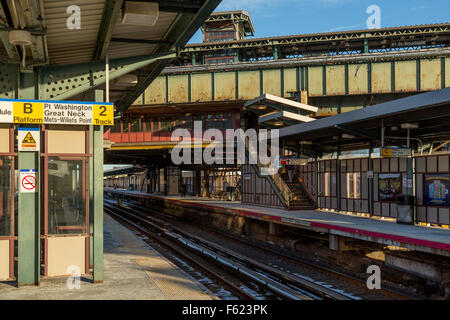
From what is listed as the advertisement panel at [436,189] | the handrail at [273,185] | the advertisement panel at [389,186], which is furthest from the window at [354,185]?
the handrail at [273,185]

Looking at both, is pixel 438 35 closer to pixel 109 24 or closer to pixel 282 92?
pixel 282 92

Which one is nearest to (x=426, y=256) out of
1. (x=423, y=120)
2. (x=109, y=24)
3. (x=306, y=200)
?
(x=423, y=120)

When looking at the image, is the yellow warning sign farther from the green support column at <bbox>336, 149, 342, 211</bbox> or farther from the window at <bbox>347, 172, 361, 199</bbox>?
the green support column at <bbox>336, 149, 342, 211</bbox>

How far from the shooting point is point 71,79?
9.66m

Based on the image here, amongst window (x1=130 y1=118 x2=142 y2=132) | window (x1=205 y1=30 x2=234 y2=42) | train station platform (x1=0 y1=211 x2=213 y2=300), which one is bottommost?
train station platform (x1=0 y1=211 x2=213 y2=300)

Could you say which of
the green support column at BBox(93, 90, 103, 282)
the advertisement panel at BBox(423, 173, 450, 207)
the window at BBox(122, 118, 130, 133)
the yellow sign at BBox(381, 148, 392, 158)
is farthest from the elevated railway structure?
the window at BBox(122, 118, 130, 133)

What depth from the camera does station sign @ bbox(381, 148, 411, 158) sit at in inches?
578

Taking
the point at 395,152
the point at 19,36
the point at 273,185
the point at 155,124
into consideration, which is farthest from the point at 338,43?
the point at 19,36

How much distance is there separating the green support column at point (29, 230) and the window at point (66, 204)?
2.23ft

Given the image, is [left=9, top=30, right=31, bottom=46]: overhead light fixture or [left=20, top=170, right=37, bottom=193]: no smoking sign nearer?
[left=9, top=30, right=31, bottom=46]: overhead light fixture

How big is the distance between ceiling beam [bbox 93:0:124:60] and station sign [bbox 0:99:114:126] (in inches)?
48.9

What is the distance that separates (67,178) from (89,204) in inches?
369

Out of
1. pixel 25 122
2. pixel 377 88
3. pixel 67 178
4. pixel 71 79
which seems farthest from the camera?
pixel 377 88

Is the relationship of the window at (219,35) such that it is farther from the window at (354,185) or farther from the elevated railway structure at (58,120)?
the elevated railway structure at (58,120)
